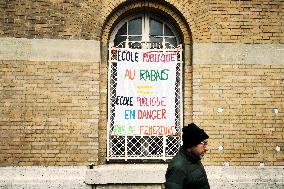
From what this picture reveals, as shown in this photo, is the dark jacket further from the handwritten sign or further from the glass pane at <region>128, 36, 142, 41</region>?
the glass pane at <region>128, 36, 142, 41</region>

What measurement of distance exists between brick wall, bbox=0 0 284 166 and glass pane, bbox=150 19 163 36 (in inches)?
20.6

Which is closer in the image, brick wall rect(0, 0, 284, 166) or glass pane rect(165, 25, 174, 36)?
brick wall rect(0, 0, 284, 166)

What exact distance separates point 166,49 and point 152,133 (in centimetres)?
172

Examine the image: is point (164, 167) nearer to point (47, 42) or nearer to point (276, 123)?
point (276, 123)

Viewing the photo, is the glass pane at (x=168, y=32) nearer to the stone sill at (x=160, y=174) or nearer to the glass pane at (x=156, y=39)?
the glass pane at (x=156, y=39)

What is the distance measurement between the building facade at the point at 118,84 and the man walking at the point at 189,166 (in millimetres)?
2741

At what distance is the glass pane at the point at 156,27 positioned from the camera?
7.46m

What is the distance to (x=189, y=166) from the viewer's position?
12.9 ft

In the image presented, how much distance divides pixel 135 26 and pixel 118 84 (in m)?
1.30

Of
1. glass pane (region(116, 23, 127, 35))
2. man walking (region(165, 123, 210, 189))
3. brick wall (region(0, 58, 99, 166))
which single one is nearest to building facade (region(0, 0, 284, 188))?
brick wall (region(0, 58, 99, 166))

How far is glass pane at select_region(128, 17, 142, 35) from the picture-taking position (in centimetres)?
745

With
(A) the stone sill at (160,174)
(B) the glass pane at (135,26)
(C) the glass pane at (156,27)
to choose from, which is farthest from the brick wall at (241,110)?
(B) the glass pane at (135,26)

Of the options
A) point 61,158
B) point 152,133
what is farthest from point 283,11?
point 61,158

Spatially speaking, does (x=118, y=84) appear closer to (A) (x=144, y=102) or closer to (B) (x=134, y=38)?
(A) (x=144, y=102)
